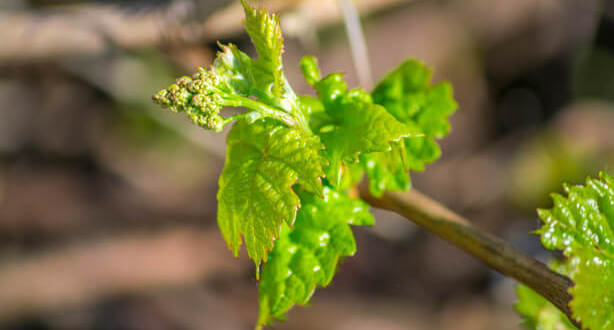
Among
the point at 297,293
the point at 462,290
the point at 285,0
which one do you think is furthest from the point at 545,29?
the point at 297,293

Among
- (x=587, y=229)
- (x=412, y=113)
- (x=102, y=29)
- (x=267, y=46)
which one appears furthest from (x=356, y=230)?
(x=267, y=46)

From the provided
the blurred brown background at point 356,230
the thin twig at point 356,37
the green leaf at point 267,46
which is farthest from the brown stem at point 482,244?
the blurred brown background at point 356,230

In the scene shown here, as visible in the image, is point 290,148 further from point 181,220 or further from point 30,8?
point 181,220

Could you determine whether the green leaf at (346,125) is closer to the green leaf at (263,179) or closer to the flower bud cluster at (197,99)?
the green leaf at (263,179)

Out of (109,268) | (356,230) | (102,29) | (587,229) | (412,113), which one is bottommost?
(356,230)

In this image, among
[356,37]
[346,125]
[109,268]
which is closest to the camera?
[346,125]

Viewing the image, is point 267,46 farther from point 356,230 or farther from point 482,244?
point 356,230

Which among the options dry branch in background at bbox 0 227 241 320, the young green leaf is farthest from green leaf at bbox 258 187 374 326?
dry branch in background at bbox 0 227 241 320

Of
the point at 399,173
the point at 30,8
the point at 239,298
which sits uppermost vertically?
the point at 30,8
